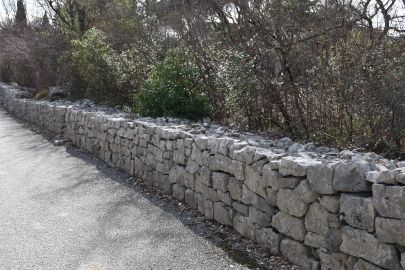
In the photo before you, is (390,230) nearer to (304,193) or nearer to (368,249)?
(368,249)

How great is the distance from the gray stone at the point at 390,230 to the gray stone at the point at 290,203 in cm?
84

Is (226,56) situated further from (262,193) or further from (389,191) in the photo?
(389,191)

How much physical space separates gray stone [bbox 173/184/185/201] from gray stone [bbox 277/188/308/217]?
2268 millimetres

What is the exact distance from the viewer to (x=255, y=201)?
511 centimetres

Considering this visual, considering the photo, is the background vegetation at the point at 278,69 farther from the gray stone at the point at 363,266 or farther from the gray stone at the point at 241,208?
the gray stone at the point at 363,266

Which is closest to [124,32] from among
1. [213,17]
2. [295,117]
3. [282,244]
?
[213,17]

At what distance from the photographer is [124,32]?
542 inches

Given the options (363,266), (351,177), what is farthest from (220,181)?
(363,266)

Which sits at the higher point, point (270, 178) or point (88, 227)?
point (270, 178)

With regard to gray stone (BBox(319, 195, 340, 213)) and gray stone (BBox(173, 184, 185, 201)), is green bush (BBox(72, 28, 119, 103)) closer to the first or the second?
gray stone (BBox(173, 184, 185, 201))

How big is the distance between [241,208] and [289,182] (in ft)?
3.37

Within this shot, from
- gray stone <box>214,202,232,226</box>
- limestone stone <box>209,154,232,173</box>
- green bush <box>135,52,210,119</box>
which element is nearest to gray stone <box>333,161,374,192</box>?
limestone stone <box>209,154,232,173</box>

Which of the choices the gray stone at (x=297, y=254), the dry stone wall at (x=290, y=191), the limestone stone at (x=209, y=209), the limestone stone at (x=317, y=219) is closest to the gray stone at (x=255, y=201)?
the dry stone wall at (x=290, y=191)

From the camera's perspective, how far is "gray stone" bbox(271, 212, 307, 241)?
4.45 metres
